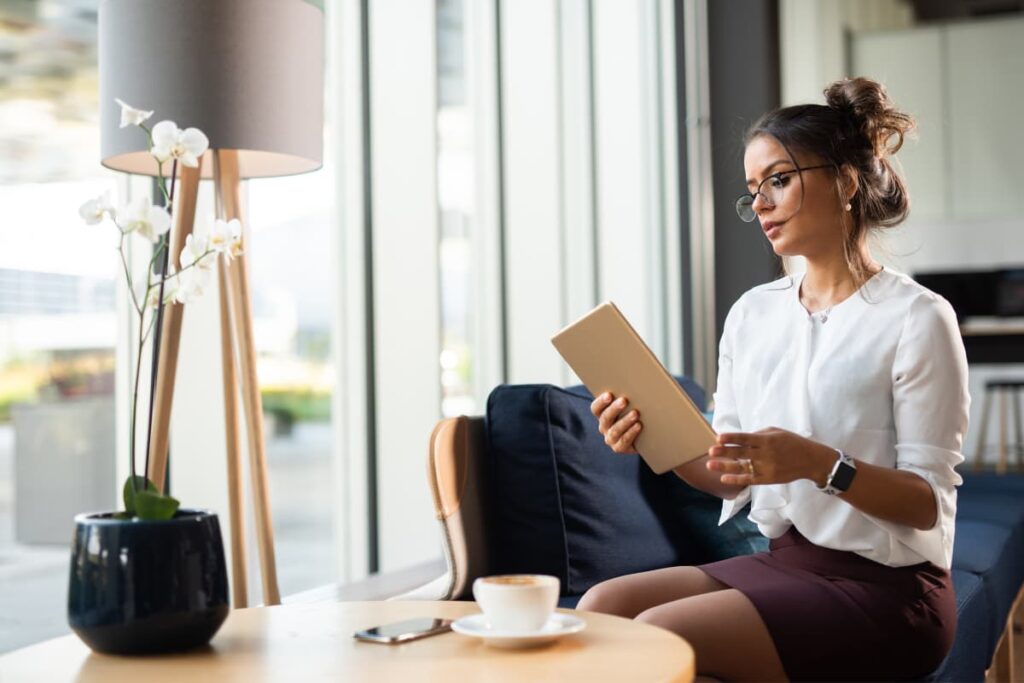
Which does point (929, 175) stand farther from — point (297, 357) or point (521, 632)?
point (521, 632)

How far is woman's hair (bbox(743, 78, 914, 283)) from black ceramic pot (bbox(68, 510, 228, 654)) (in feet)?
3.70

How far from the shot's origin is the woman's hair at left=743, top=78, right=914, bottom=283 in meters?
1.88

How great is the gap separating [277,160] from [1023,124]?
7.20 m

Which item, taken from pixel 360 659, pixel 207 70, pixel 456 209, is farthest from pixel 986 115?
pixel 360 659

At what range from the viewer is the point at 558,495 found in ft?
7.39

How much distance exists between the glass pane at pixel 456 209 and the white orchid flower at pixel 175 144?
2.04 m

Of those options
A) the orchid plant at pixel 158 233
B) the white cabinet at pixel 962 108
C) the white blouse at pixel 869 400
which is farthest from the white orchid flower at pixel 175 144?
the white cabinet at pixel 962 108

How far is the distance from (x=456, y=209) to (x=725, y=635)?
6.98ft

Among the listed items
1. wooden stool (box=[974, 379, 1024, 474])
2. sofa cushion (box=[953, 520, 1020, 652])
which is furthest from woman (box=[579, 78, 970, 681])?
wooden stool (box=[974, 379, 1024, 474])

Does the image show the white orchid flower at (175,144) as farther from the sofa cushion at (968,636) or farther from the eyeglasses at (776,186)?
the sofa cushion at (968,636)

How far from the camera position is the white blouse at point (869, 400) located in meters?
1.70

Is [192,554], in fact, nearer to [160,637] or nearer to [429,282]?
[160,637]

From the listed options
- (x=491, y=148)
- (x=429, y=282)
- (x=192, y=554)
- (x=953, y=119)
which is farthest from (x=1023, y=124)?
(x=192, y=554)

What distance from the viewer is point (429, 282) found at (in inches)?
129
